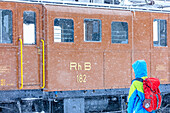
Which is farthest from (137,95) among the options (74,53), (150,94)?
(74,53)

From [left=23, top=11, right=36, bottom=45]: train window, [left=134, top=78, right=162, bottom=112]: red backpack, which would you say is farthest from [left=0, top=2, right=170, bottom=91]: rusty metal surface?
[left=134, top=78, right=162, bottom=112]: red backpack

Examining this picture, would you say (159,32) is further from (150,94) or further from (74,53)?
(150,94)

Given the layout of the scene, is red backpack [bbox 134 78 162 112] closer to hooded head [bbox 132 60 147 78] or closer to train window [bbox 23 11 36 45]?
hooded head [bbox 132 60 147 78]

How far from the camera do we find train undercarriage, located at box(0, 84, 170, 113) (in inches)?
367

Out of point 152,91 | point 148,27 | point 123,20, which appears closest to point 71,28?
point 123,20

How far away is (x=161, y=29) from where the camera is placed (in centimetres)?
1144

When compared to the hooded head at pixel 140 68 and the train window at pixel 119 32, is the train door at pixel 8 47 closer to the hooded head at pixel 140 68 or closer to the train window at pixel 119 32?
the train window at pixel 119 32

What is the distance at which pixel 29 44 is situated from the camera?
938 centimetres

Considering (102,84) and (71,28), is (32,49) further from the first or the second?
(102,84)

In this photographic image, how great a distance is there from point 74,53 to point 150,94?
439cm

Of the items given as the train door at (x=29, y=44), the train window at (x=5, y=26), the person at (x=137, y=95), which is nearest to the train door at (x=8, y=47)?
the train window at (x=5, y=26)

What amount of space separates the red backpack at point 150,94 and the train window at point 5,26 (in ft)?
14.9

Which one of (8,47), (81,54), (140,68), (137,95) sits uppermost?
(8,47)

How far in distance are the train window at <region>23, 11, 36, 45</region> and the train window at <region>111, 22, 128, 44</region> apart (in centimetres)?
251
